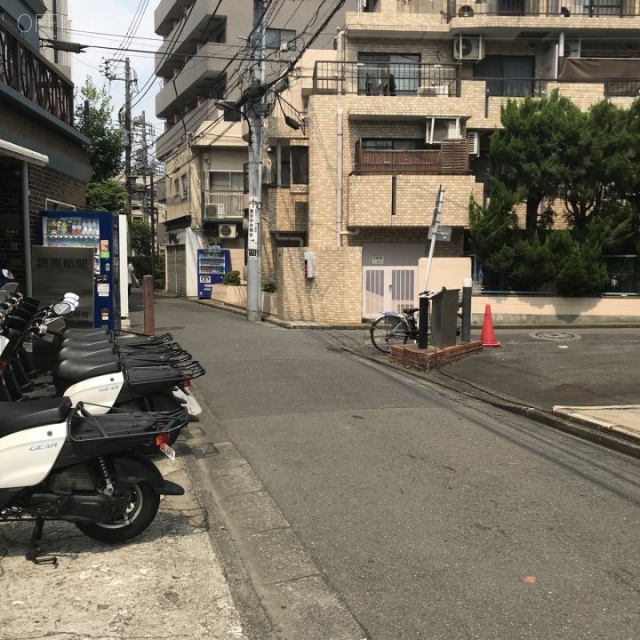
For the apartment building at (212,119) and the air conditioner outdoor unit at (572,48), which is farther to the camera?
the apartment building at (212,119)

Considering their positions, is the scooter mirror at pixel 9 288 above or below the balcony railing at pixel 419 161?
below

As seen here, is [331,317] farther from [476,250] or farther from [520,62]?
[520,62]

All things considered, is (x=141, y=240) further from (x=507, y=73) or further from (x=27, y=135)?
(x=27, y=135)

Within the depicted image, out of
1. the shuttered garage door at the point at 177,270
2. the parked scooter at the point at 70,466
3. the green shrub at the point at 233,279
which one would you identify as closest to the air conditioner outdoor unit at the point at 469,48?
the green shrub at the point at 233,279

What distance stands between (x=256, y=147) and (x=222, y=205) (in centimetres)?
1301

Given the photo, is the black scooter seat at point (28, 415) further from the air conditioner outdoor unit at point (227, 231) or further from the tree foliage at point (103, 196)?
the air conditioner outdoor unit at point (227, 231)

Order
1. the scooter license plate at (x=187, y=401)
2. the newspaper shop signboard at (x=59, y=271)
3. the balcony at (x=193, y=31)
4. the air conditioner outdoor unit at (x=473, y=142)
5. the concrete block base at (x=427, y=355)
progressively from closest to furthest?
the scooter license plate at (x=187, y=401) < the newspaper shop signboard at (x=59, y=271) < the concrete block base at (x=427, y=355) < the air conditioner outdoor unit at (x=473, y=142) < the balcony at (x=193, y=31)

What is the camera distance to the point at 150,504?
431 centimetres

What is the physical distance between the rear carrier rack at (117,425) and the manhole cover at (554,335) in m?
13.3

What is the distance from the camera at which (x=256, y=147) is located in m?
20.0

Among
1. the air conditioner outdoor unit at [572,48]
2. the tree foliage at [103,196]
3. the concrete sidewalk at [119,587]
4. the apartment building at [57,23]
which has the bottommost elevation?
the concrete sidewalk at [119,587]

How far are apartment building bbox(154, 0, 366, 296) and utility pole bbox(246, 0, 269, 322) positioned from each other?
915 centimetres

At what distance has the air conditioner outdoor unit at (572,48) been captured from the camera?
74.9 feet

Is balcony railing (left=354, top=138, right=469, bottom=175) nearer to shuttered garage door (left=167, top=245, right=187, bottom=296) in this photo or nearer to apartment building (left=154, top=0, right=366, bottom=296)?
apartment building (left=154, top=0, right=366, bottom=296)
